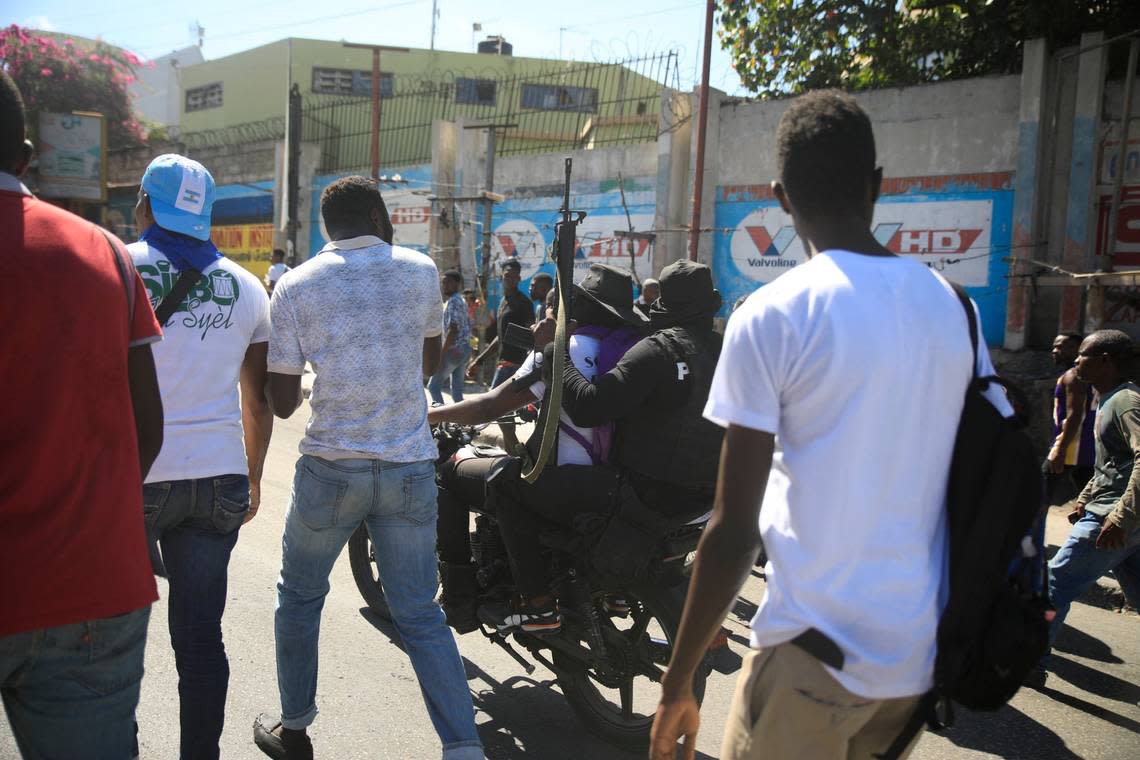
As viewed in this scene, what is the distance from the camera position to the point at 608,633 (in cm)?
347

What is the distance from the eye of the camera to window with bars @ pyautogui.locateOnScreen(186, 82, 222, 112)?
107 ft

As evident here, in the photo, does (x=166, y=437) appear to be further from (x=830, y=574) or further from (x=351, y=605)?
(x=351, y=605)

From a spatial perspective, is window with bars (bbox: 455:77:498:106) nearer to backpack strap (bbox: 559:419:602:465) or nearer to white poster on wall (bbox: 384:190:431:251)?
white poster on wall (bbox: 384:190:431:251)

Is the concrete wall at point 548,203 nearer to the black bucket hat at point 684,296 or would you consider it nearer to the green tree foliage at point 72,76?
the black bucket hat at point 684,296

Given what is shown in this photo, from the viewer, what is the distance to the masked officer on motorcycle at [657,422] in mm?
3229

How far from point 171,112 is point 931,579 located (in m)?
48.6

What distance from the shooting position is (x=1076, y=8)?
10.8m

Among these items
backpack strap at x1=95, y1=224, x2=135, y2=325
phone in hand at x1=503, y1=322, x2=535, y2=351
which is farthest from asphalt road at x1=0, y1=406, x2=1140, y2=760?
backpack strap at x1=95, y1=224, x2=135, y2=325

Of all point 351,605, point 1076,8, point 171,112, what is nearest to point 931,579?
point 351,605

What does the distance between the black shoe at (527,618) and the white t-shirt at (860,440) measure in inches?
79.4

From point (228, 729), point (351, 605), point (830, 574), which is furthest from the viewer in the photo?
point (351, 605)

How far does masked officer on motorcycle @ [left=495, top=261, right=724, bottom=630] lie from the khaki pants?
1512 millimetres

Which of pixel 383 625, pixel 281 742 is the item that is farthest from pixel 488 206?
pixel 281 742

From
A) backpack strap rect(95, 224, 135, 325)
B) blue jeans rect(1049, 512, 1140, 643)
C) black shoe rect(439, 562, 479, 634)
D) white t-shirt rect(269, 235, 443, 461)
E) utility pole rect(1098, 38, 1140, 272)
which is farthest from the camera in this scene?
utility pole rect(1098, 38, 1140, 272)
